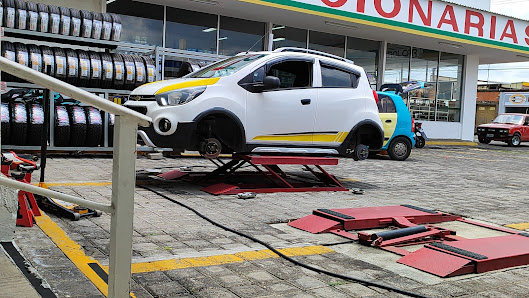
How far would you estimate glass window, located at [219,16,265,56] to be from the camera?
17.5 metres

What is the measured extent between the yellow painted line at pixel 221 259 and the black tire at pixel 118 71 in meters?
7.11

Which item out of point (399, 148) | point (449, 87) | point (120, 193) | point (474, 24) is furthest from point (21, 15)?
point (449, 87)

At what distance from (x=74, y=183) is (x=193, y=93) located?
207cm

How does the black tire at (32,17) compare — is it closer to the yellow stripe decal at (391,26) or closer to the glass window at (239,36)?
the yellow stripe decal at (391,26)

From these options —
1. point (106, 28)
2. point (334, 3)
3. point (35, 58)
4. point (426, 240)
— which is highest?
point (334, 3)

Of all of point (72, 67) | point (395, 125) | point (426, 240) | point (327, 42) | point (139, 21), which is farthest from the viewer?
point (327, 42)

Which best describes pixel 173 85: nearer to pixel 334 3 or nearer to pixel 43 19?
pixel 43 19

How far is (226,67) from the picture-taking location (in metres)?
7.65

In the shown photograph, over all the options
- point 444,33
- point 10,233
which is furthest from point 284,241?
point 444,33

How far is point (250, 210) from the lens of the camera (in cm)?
601

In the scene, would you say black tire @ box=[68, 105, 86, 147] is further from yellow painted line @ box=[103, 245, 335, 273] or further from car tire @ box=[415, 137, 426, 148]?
car tire @ box=[415, 137, 426, 148]

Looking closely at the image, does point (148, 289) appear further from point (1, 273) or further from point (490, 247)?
point (490, 247)

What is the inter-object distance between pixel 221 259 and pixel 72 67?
7220mm

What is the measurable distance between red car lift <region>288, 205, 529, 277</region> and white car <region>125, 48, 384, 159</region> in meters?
2.08
